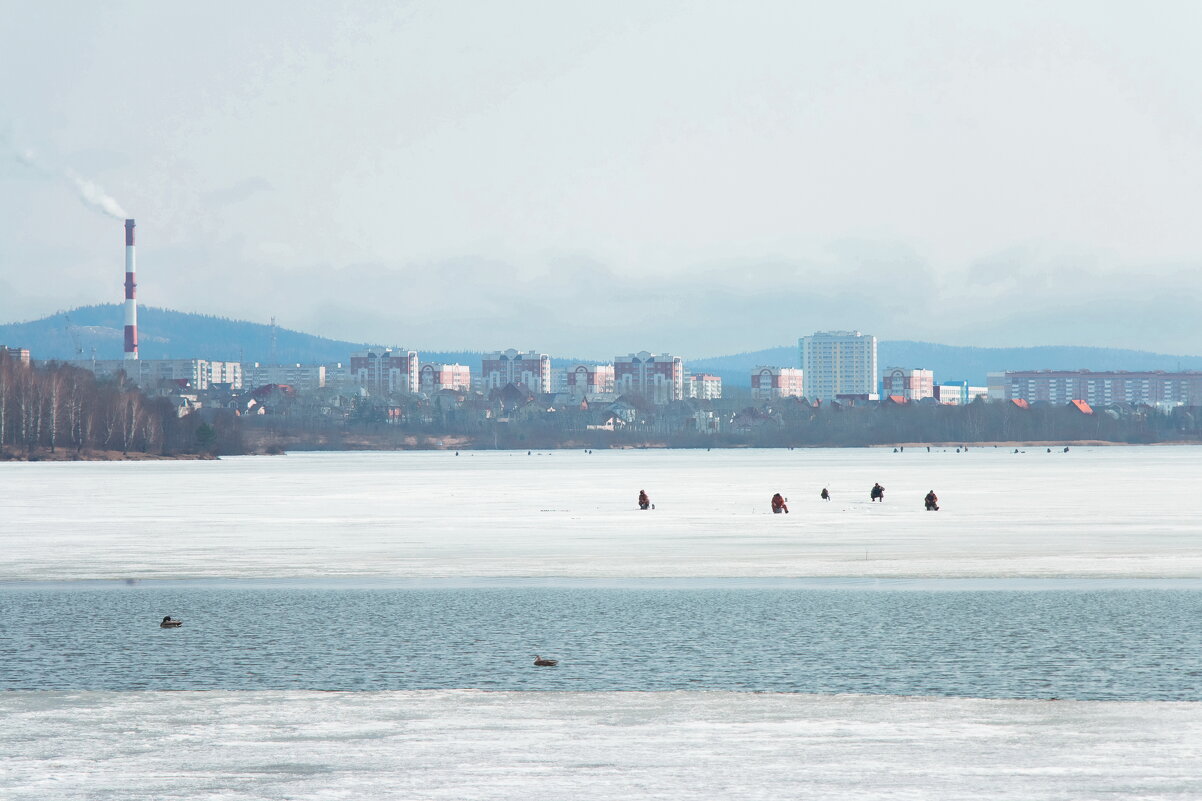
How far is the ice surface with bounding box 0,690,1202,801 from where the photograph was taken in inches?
375

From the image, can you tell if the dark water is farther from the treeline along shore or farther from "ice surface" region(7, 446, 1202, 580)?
the treeline along shore

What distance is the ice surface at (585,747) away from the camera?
31.2 feet

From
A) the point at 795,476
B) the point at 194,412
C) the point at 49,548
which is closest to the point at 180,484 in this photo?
the point at 795,476

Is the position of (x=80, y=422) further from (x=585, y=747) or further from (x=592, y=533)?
(x=585, y=747)

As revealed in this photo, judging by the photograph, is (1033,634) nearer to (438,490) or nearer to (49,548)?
(49,548)

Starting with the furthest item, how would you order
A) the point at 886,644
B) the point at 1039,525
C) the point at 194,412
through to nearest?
the point at 194,412 < the point at 1039,525 < the point at 886,644

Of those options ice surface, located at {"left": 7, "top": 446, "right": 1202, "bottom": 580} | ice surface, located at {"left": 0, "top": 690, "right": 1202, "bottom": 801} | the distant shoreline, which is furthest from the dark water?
the distant shoreline

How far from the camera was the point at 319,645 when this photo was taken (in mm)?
16859

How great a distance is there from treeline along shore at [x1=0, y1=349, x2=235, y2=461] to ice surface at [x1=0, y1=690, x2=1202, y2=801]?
5042 inches

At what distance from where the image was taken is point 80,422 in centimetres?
13762

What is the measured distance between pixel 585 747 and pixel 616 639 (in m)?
6.28

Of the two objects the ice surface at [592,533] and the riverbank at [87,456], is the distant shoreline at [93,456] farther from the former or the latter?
the ice surface at [592,533]

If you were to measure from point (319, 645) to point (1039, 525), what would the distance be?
982 inches

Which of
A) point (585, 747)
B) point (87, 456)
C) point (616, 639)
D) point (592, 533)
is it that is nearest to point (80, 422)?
point (87, 456)
